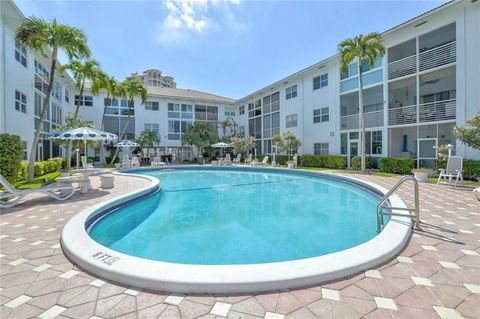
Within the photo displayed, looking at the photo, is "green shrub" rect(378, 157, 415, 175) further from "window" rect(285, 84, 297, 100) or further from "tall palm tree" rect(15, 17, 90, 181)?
"tall palm tree" rect(15, 17, 90, 181)

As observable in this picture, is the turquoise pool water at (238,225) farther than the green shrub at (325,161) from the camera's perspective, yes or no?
No

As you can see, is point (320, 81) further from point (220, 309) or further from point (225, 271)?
point (220, 309)

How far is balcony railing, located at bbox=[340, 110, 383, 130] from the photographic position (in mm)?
18719

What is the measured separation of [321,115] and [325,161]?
15.0 ft

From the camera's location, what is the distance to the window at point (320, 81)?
22734 mm

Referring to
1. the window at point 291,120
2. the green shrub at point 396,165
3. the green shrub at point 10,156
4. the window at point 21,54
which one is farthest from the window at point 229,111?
the green shrub at point 10,156

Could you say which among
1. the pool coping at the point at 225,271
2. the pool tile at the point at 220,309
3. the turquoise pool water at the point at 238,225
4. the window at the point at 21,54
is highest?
the window at the point at 21,54

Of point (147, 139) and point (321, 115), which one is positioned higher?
point (321, 115)

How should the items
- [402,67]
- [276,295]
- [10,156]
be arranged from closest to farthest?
[276,295]
[10,156]
[402,67]

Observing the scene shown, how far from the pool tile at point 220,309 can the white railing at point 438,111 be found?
58.1 ft

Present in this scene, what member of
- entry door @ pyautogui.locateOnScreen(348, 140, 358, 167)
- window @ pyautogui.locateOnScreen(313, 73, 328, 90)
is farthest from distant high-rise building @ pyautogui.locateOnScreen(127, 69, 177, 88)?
entry door @ pyautogui.locateOnScreen(348, 140, 358, 167)

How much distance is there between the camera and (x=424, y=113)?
16.0 metres

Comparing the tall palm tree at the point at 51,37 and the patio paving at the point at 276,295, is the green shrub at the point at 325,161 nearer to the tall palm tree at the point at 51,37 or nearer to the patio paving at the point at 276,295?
the patio paving at the point at 276,295

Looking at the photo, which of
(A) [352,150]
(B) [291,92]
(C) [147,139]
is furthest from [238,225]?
(C) [147,139]
